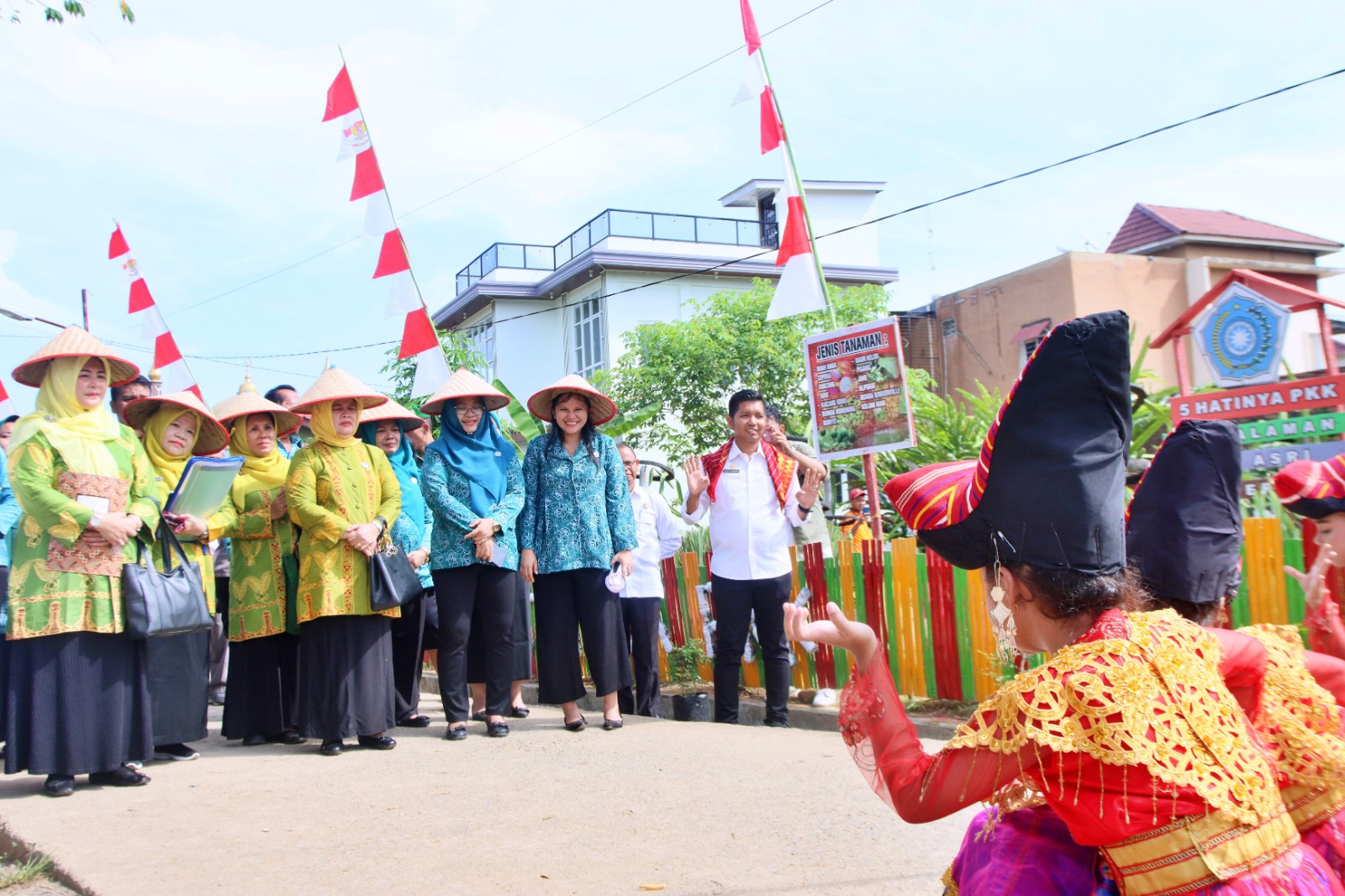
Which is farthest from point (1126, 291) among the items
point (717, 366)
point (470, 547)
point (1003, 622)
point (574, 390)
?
point (1003, 622)

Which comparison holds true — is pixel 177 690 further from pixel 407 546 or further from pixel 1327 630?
pixel 1327 630

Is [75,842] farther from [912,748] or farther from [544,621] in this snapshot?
[912,748]

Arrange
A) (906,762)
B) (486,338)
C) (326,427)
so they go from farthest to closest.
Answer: (486,338) < (326,427) < (906,762)

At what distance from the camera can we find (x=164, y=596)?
4.87 meters

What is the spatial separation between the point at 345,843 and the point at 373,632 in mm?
1933

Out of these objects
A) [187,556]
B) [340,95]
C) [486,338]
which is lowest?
[187,556]

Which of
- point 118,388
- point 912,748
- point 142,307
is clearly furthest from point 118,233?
point 912,748

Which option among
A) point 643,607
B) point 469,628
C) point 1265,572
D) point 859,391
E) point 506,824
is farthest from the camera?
point 643,607

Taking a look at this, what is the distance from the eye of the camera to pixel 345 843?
371 cm

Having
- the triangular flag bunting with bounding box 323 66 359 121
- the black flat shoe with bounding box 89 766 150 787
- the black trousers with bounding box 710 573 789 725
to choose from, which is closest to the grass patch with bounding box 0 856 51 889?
the black flat shoe with bounding box 89 766 150 787

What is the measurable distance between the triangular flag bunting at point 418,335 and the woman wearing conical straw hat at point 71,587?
10.6 feet

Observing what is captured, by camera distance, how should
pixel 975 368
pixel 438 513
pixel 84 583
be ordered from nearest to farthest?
pixel 84 583, pixel 438 513, pixel 975 368

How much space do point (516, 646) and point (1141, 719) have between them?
555cm

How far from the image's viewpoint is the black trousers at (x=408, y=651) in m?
6.50
